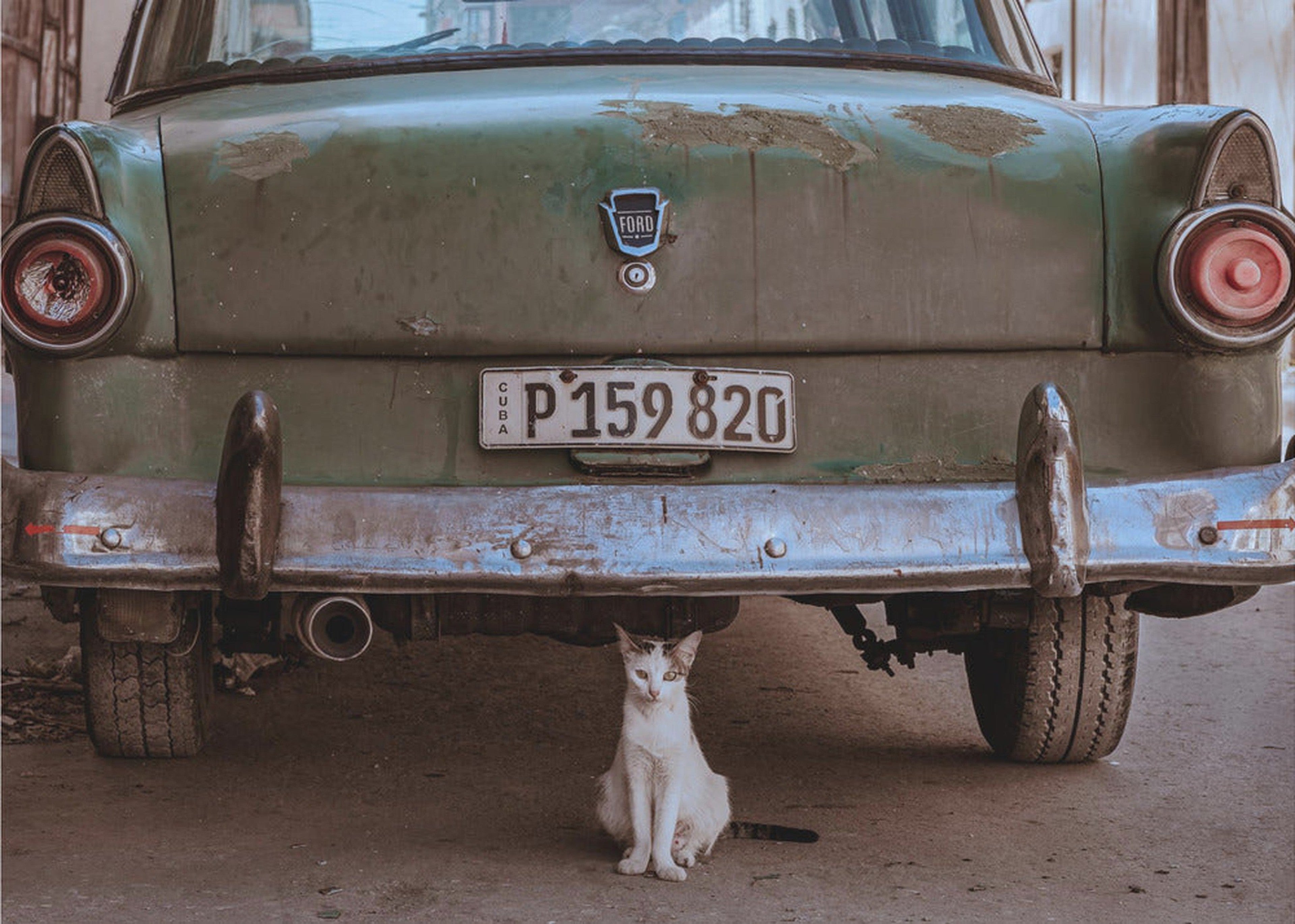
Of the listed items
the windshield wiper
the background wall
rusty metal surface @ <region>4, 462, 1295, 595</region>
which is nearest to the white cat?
rusty metal surface @ <region>4, 462, 1295, 595</region>

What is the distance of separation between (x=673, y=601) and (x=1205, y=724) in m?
2.06

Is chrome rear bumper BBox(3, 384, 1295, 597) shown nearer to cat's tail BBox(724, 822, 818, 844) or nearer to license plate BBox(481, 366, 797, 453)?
license plate BBox(481, 366, 797, 453)

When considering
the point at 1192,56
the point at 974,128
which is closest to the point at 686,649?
the point at 974,128

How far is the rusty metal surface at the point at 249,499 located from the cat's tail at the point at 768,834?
112 cm

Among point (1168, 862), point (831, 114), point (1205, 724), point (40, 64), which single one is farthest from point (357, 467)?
point (40, 64)

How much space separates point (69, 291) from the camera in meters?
3.21

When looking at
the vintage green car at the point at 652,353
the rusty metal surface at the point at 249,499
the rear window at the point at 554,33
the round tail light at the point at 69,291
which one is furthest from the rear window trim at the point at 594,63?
the rusty metal surface at the point at 249,499

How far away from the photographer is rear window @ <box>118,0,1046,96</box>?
3955mm

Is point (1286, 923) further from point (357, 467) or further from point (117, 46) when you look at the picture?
point (117, 46)

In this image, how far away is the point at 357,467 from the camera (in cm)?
330

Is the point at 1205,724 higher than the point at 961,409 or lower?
lower

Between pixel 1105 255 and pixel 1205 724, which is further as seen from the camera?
pixel 1205 724

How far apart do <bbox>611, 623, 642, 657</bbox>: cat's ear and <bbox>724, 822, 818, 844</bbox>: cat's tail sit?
41 cm

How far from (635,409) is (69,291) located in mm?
1052
